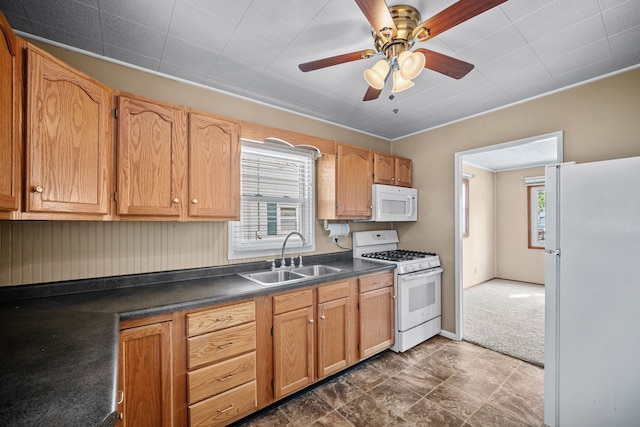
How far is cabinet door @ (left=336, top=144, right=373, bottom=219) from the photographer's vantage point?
2.82 metres

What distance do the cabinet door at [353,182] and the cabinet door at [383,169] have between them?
0.27 feet

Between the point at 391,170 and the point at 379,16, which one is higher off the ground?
the point at 379,16

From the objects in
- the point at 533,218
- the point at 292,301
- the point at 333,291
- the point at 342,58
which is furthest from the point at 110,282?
the point at 533,218

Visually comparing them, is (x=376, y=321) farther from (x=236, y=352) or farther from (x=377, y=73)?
(x=377, y=73)

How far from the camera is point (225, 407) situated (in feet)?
5.76

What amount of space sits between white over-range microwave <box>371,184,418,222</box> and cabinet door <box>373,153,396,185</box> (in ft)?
0.30

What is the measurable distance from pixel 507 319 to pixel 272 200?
357 cm

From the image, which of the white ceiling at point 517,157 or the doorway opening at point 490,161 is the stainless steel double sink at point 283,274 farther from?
the white ceiling at point 517,157

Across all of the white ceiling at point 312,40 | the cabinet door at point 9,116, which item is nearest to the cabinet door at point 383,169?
the white ceiling at point 312,40

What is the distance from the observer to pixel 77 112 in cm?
148

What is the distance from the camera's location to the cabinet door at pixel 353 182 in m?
2.82

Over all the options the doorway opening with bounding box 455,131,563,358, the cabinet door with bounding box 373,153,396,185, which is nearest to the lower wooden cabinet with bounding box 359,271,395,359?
the doorway opening with bounding box 455,131,563,358

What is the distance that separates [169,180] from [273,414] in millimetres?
1820

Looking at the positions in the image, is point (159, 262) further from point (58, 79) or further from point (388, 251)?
point (388, 251)
